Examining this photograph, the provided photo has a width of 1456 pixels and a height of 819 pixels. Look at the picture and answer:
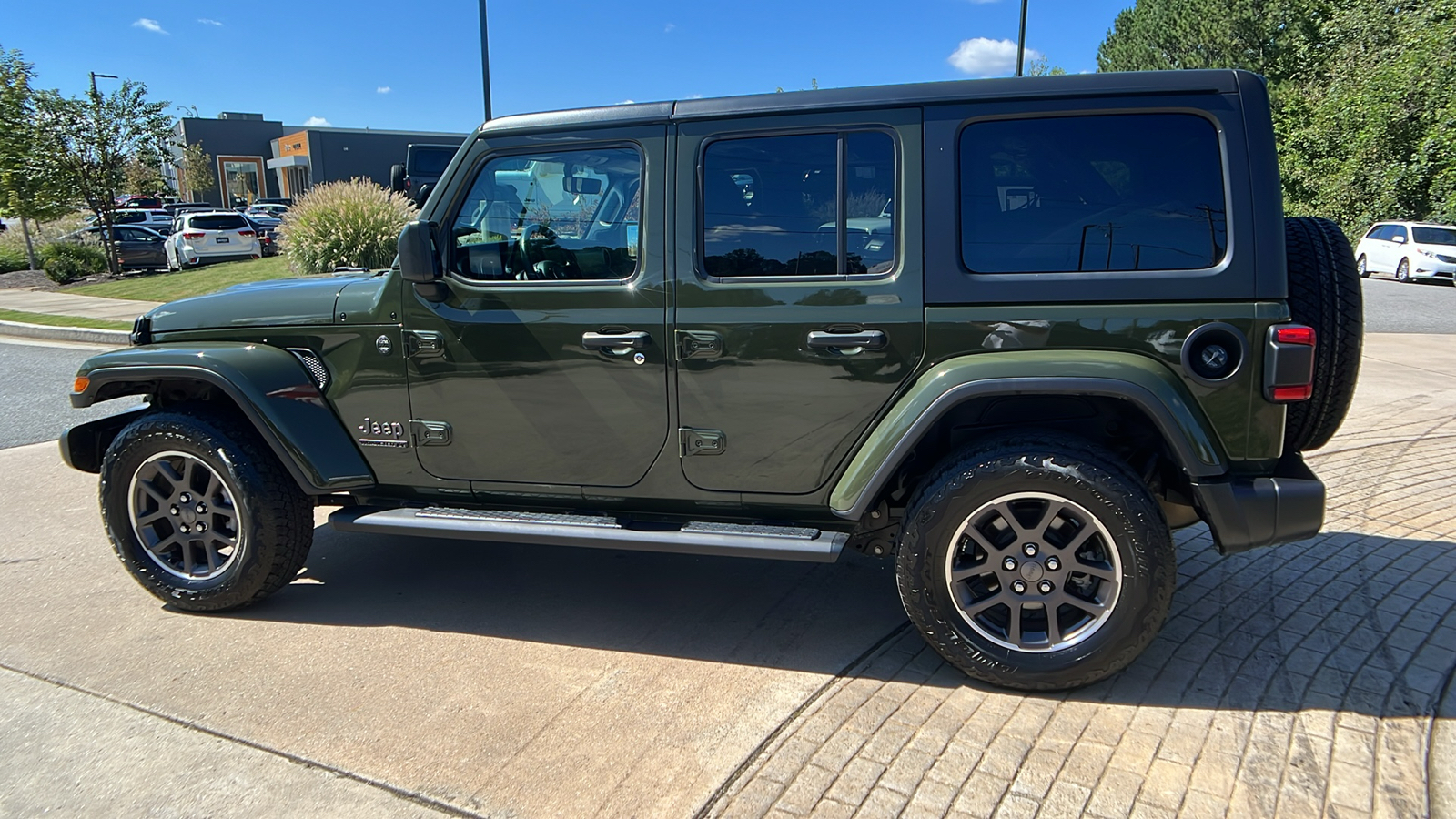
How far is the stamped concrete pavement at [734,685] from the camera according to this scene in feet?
8.91

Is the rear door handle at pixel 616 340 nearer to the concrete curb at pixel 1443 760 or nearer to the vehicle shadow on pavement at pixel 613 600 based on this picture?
the vehicle shadow on pavement at pixel 613 600

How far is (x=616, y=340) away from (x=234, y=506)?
185 centimetres

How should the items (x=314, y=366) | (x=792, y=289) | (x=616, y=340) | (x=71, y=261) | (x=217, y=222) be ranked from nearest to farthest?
(x=792, y=289) < (x=616, y=340) < (x=314, y=366) < (x=71, y=261) < (x=217, y=222)

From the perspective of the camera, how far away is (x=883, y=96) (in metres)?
3.29

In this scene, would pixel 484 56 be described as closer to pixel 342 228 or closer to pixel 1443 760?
pixel 342 228

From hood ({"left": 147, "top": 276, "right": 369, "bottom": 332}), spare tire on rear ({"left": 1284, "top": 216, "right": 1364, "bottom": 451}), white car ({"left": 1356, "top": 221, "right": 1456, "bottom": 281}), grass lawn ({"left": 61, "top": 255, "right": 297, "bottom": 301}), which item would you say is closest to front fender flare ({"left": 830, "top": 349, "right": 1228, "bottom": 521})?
spare tire on rear ({"left": 1284, "top": 216, "right": 1364, "bottom": 451})

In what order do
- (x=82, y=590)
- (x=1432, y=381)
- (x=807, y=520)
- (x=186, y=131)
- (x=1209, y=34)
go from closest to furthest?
(x=807, y=520) → (x=82, y=590) → (x=1432, y=381) → (x=1209, y=34) → (x=186, y=131)

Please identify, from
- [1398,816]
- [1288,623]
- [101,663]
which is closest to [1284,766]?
[1398,816]

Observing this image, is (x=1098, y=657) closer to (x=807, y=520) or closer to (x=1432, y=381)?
(x=807, y=520)

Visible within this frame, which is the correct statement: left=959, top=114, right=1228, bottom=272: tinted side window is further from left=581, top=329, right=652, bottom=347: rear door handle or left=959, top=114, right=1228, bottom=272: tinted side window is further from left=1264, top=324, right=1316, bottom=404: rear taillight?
left=581, top=329, right=652, bottom=347: rear door handle

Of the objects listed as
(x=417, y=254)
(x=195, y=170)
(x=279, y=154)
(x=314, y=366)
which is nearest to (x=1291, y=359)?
(x=417, y=254)

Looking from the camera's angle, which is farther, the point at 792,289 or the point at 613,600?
the point at 613,600

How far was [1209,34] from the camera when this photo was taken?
104 ft

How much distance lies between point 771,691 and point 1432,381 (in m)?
9.07
